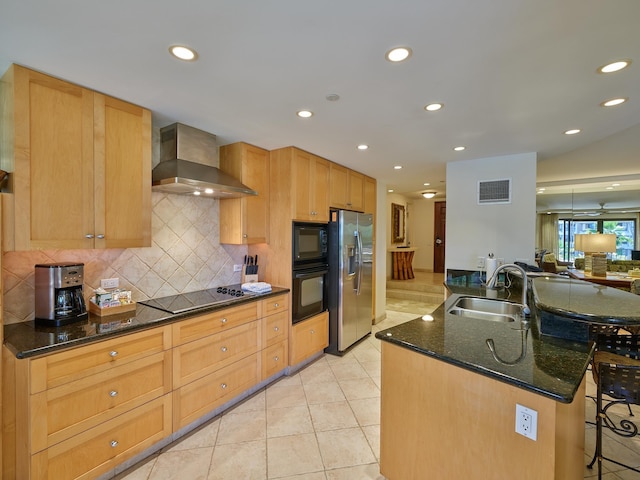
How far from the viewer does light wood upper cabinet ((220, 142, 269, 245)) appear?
112 inches

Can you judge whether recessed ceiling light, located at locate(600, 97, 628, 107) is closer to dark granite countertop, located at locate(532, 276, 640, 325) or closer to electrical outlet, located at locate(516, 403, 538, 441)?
dark granite countertop, located at locate(532, 276, 640, 325)

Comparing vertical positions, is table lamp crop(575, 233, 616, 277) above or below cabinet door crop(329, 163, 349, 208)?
below

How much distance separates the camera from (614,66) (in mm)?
1522

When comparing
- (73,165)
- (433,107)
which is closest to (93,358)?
(73,165)

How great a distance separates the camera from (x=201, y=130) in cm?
250

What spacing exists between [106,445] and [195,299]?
106 cm

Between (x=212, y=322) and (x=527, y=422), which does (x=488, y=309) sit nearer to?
(x=527, y=422)

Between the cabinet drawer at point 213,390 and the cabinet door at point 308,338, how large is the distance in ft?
1.61

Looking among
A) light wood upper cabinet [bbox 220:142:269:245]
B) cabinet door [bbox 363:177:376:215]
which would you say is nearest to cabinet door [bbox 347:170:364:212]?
cabinet door [bbox 363:177:376:215]

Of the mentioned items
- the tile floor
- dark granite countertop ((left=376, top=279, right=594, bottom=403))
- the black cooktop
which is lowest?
the tile floor

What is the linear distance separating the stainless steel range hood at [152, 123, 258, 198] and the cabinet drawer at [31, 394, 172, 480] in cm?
154

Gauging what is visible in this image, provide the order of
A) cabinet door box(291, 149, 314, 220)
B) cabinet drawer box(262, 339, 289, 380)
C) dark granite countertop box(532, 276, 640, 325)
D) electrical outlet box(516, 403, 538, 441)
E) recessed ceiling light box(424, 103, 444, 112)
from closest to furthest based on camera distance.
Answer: electrical outlet box(516, 403, 538, 441)
dark granite countertop box(532, 276, 640, 325)
recessed ceiling light box(424, 103, 444, 112)
cabinet drawer box(262, 339, 289, 380)
cabinet door box(291, 149, 314, 220)

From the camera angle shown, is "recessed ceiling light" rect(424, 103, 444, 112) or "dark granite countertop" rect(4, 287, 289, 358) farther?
"recessed ceiling light" rect(424, 103, 444, 112)

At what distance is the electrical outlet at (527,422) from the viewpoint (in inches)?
42.3
